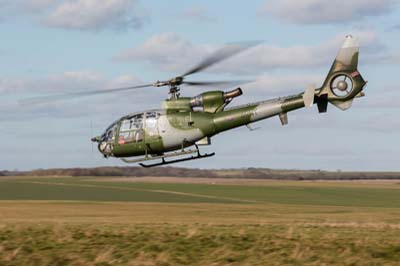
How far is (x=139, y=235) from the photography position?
92.9 feet

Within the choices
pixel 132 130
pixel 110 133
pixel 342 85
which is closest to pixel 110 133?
pixel 110 133

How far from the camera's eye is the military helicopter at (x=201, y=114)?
40.4 m

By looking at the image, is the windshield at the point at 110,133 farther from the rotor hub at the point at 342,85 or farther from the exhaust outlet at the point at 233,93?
the rotor hub at the point at 342,85

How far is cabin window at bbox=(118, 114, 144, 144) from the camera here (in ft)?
137

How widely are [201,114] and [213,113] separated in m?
0.75

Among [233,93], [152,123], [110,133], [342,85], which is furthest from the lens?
[110,133]

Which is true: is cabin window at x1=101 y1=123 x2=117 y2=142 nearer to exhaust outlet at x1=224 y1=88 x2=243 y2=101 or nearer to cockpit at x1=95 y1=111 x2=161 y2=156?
cockpit at x1=95 y1=111 x2=161 y2=156

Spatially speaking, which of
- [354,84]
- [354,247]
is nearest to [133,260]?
[354,247]

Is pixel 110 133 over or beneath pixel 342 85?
beneath

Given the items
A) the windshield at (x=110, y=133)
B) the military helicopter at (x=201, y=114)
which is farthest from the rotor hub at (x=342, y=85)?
the windshield at (x=110, y=133)

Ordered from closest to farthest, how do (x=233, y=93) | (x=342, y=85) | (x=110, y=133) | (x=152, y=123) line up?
(x=233, y=93) < (x=342, y=85) < (x=152, y=123) < (x=110, y=133)

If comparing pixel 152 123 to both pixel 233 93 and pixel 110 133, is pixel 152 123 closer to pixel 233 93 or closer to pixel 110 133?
pixel 110 133

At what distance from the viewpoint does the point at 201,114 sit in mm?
41250

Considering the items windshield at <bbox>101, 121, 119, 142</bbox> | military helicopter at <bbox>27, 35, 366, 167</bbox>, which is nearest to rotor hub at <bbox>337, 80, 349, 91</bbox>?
military helicopter at <bbox>27, 35, 366, 167</bbox>
